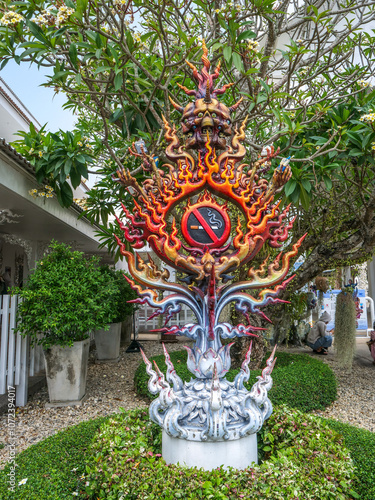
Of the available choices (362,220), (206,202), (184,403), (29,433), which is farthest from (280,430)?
(362,220)

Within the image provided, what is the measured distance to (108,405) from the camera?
573 centimetres

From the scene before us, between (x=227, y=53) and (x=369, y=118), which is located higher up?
(x=227, y=53)

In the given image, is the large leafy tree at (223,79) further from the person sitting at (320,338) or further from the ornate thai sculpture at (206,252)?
the person sitting at (320,338)

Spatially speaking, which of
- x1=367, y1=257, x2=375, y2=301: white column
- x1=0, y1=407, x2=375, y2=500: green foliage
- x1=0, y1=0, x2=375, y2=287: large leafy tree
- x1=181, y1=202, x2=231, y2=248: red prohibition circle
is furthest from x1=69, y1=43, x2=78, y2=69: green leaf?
x1=367, y1=257, x2=375, y2=301: white column

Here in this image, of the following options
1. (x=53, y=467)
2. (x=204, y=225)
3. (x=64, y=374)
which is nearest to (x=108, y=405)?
(x=64, y=374)

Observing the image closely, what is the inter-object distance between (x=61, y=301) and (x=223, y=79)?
3.86 m

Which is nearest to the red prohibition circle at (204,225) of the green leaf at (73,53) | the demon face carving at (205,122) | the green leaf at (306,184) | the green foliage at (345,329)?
the demon face carving at (205,122)

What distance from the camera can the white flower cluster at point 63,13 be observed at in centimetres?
395

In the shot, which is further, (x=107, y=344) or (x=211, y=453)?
(x=107, y=344)

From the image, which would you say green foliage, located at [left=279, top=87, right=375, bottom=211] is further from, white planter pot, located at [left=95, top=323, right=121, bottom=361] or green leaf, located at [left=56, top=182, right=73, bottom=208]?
white planter pot, located at [left=95, top=323, right=121, bottom=361]

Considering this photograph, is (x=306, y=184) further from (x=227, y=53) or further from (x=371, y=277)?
(x=371, y=277)

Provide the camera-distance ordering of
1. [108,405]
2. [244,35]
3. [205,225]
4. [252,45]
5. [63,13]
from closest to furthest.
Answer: [205,225] → [63,13] → [244,35] → [252,45] → [108,405]

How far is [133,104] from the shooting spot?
4805mm

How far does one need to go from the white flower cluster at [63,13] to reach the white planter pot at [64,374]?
4.09m
